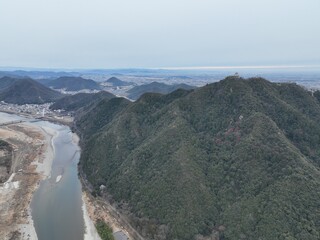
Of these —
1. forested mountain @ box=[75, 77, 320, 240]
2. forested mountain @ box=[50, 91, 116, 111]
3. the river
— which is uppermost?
forested mountain @ box=[75, 77, 320, 240]

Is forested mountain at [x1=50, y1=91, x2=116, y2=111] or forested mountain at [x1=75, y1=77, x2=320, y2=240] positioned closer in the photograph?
forested mountain at [x1=75, y1=77, x2=320, y2=240]

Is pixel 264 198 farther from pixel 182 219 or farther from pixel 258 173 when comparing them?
pixel 182 219

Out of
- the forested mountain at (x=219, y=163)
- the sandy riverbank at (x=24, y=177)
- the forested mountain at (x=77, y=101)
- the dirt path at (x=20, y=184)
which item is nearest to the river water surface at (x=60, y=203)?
the sandy riverbank at (x=24, y=177)

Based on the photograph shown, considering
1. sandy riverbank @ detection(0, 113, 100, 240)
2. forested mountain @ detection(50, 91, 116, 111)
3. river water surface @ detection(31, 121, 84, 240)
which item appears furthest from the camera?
forested mountain @ detection(50, 91, 116, 111)

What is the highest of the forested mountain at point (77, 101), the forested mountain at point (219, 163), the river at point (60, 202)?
the forested mountain at point (219, 163)

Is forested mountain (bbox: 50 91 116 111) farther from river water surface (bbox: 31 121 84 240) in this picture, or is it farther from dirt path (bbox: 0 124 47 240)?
river water surface (bbox: 31 121 84 240)

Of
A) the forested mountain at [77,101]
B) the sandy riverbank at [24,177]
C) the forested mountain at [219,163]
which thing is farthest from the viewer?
the forested mountain at [77,101]

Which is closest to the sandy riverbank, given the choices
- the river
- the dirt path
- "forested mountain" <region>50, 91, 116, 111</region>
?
the dirt path

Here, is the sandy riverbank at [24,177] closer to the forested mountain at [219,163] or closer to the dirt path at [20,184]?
the dirt path at [20,184]

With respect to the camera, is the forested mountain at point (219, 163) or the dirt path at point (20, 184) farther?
the dirt path at point (20, 184)

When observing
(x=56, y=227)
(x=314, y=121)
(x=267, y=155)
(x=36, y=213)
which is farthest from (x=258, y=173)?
(x=36, y=213)
